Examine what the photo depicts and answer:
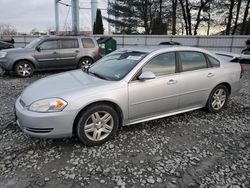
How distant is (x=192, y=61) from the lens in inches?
171

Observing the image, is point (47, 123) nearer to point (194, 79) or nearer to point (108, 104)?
point (108, 104)

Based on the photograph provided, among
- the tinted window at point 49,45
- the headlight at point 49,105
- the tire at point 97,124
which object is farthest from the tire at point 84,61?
the headlight at point 49,105

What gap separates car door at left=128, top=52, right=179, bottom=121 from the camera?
11.9 ft

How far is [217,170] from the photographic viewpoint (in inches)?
115

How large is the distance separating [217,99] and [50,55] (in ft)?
21.5

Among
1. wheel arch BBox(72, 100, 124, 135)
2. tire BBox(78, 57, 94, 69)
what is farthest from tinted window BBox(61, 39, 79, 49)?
wheel arch BBox(72, 100, 124, 135)

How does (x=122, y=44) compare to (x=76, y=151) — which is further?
(x=122, y=44)

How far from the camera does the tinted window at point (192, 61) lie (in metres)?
4.21

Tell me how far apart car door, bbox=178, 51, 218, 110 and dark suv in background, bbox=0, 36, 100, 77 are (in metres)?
5.95

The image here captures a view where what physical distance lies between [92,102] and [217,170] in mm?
1893

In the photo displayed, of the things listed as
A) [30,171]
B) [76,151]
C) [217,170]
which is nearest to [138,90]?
[76,151]

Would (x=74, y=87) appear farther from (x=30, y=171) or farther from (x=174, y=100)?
(x=174, y=100)

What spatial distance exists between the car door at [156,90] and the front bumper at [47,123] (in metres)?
1.01

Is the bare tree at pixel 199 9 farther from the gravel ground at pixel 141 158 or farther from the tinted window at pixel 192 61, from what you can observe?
the gravel ground at pixel 141 158
